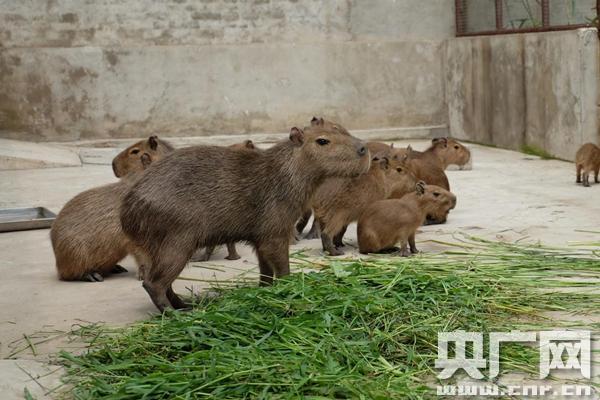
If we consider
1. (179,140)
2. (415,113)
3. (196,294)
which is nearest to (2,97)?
(179,140)

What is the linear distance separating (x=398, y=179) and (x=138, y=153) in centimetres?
189

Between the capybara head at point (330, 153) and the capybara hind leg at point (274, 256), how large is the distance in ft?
1.48

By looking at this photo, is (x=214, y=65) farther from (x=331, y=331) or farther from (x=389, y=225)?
(x=331, y=331)

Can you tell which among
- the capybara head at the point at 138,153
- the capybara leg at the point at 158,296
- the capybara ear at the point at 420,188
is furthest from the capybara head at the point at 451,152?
the capybara leg at the point at 158,296

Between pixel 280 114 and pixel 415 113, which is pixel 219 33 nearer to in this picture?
pixel 280 114

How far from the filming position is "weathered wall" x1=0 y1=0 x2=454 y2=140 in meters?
13.2

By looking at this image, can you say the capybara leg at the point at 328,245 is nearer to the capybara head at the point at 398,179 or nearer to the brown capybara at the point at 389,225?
the brown capybara at the point at 389,225

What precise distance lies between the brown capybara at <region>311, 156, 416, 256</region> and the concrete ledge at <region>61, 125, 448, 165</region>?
19.4 ft

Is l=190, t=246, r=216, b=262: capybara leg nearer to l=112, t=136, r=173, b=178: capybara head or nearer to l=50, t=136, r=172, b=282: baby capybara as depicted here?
l=50, t=136, r=172, b=282: baby capybara

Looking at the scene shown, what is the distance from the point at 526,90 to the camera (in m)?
11.5

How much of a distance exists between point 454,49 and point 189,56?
3609 millimetres

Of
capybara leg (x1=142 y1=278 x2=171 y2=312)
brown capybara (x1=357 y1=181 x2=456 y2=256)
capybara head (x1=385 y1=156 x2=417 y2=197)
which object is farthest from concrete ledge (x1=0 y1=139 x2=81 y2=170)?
capybara leg (x1=142 y1=278 x2=171 y2=312)

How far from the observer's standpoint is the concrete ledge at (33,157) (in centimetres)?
1138

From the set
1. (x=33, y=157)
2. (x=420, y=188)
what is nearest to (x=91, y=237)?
(x=420, y=188)
